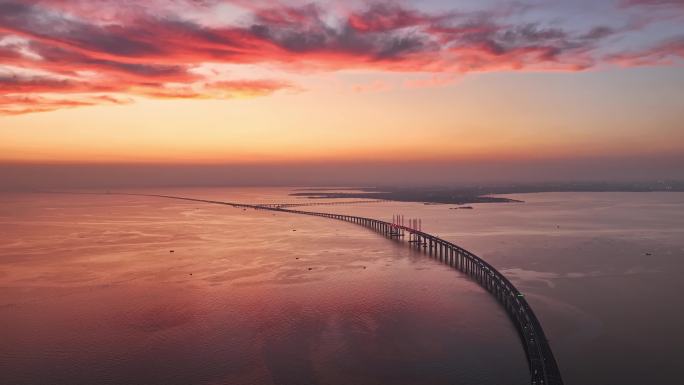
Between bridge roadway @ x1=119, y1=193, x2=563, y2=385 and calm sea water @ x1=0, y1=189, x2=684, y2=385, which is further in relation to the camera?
calm sea water @ x1=0, y1=189, x2=684, y2=385

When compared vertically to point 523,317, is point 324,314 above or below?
below

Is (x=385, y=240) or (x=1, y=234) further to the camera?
(x=1, y=234)

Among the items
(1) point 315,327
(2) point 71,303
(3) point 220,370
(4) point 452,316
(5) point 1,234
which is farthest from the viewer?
(5) point 1,234

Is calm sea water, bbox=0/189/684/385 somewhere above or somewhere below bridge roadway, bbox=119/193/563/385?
below

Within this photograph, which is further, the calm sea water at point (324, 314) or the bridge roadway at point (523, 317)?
the calm sea water at point (324, 314)

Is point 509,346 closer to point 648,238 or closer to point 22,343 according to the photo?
point 22,343

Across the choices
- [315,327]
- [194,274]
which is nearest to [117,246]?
[194,274]

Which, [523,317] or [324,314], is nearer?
[523,317]

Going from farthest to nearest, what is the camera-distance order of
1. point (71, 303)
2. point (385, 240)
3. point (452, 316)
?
point (385, 240), point (71, 303), point (452, 316)
